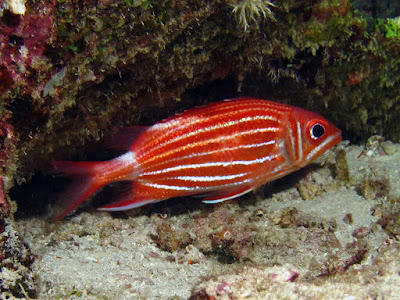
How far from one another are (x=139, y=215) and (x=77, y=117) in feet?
5.36

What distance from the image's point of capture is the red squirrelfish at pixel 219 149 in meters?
3.34

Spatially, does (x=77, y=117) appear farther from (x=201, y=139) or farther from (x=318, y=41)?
(x=318, y=41)

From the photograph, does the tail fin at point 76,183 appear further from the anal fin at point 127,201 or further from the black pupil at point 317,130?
the black pupil at point 317,130

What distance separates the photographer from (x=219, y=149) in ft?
11.0

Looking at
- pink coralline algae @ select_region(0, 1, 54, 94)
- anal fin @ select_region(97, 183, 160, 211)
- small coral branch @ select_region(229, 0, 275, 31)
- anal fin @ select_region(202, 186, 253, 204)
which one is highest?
pink coralline algae @ select_region(0, 1, 54, 94)

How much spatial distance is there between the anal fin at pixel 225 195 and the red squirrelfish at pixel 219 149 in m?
0.01

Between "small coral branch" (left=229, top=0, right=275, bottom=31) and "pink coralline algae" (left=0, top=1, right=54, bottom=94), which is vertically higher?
"pink coralline algae" (left=0, top=1, right=54, bottom=94)

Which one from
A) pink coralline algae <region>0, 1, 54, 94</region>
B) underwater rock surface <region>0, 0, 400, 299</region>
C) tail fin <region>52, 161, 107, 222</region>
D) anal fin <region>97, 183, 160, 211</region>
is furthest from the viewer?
anal fin <region>97, 183, 160, 211</region>

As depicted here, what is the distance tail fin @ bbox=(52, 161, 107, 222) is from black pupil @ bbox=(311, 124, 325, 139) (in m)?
2.32

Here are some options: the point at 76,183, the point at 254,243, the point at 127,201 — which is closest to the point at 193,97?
the point at 127,201

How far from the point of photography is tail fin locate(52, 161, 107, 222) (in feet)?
10.8

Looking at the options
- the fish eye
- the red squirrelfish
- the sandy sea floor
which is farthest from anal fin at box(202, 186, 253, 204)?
the fish eye

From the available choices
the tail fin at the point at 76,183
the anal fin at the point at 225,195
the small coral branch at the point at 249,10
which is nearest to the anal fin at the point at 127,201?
the tail fin at the point at 76,183

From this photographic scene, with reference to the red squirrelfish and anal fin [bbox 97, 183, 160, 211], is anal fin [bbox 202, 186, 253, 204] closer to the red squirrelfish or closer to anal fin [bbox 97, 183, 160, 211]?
the red squirrelfish
